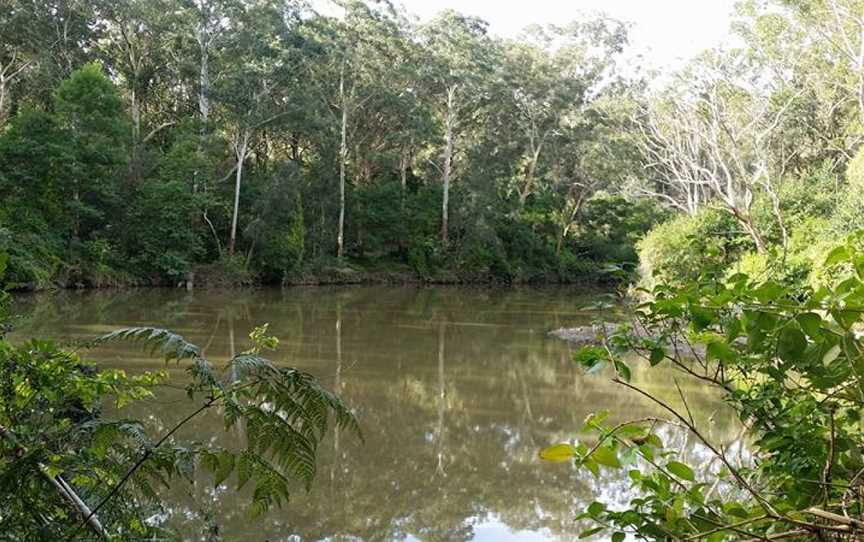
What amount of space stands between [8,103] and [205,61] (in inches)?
312

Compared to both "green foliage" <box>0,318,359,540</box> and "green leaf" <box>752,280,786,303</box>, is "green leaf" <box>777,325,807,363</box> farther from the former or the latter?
"green foliage" <box>0,318,359,540</box>

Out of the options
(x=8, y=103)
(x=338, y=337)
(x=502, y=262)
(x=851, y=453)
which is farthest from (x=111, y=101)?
(x=851, y=453)

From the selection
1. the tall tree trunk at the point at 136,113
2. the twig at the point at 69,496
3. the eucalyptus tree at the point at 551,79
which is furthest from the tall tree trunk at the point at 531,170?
the twig at the point at 69,496

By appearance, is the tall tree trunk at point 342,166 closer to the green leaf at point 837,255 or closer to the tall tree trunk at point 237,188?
the tall tree trunk at point 237,188

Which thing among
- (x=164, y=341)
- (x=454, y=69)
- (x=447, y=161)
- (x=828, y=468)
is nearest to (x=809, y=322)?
(x=828, y=468)

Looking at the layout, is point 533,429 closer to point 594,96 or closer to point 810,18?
point 810,18

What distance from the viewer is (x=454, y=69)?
30.2 metres

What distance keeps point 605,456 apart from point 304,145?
29484mm

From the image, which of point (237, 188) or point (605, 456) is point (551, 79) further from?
point (605, 456)

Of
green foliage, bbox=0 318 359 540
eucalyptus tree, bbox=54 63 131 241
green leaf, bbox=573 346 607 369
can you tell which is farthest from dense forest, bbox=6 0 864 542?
green leaf, bbox=573 346 607 369

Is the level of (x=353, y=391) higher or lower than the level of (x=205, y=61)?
lower

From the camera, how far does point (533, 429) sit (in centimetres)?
775

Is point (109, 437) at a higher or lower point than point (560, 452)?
lower

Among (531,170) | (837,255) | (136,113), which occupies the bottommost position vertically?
(837,255)
